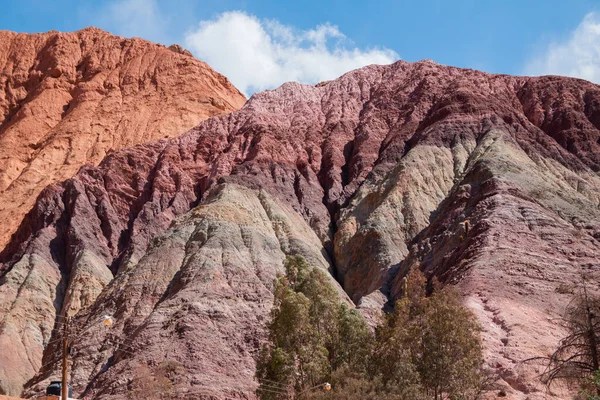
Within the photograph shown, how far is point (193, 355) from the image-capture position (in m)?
56.8

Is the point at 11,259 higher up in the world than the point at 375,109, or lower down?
lower down

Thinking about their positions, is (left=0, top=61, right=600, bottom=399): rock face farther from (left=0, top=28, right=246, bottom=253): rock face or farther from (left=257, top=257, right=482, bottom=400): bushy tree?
(left=0, top=28, right=246, bottom=253): rock face

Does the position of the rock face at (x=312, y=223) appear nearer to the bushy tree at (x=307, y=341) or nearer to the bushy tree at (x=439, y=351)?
the bushy tree at (x=439, y=351)

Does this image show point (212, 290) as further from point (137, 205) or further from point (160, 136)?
point (160, 136)

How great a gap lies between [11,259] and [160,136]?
35.6 meters

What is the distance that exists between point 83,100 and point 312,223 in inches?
2482

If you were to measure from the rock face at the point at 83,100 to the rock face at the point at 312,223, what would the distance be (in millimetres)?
17190

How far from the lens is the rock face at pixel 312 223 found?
57.4m

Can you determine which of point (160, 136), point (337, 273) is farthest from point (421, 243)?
point (160, 136)

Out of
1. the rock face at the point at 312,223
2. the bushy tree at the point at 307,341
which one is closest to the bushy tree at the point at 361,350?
the bushy tree at the point at 307,341

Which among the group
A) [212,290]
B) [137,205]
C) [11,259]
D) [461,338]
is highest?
[137,205]

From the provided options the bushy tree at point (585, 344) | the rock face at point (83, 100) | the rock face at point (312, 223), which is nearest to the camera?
the bushy tree at point (585, 344)

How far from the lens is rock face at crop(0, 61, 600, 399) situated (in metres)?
57.4

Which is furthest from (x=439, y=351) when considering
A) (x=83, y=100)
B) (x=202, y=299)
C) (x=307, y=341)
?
(x=83, y=100)
